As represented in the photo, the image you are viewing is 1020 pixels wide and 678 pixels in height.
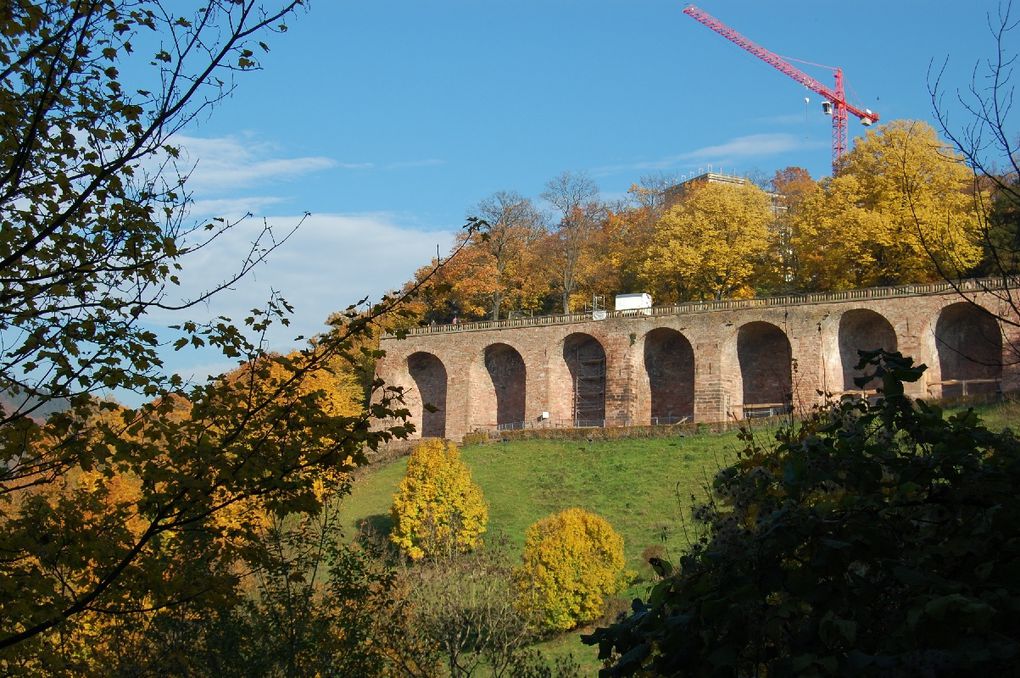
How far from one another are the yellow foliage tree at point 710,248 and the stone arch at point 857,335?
7157 mm

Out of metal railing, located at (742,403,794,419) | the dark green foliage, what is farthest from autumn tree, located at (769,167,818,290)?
the dark green foliage

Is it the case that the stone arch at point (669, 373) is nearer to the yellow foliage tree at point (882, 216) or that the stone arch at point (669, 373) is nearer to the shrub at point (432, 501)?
the yellow foliage tree at point (882, 216)

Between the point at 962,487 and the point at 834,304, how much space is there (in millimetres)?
37021

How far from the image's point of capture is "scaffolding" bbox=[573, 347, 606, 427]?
47531 mm

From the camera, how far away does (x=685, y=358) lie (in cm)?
4628

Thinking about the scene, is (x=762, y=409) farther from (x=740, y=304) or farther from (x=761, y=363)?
(x=740, y=304)

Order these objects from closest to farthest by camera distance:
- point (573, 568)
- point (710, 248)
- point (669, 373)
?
point (573, 568)
point (669, 373)
point (710, 248)

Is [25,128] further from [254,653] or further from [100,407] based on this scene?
[254,653]

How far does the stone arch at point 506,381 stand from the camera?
49500 mm

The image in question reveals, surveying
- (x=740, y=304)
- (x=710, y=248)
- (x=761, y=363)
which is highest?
(x=710, y=248)

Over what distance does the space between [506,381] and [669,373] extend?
7.05 metres

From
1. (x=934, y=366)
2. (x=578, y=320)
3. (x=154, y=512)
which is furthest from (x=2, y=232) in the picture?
(x=578, y=320)

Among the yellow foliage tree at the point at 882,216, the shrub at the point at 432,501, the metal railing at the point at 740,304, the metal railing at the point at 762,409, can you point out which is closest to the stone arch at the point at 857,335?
the metal railing at the point at 740,304

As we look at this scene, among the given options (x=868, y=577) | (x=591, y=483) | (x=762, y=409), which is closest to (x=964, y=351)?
(x=762, y=409)
